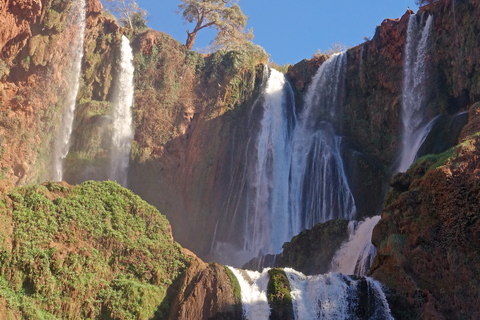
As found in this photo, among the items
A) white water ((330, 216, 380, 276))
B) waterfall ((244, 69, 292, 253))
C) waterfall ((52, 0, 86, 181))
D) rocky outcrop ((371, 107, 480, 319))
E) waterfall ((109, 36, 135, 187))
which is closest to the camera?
rocky outcrop ((371, 107, 480, 319))

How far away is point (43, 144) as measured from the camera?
26047 mm

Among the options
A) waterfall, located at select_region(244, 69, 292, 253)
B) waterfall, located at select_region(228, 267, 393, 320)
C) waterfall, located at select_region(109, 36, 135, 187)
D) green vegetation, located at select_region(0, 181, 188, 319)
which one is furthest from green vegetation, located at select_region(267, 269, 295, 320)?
waterfall, located at select_region(109, 36, 135, 187)

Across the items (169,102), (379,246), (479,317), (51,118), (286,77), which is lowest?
(479,317)

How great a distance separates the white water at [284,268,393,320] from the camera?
14.3m

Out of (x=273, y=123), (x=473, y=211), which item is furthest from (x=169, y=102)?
(x=473, y=211)

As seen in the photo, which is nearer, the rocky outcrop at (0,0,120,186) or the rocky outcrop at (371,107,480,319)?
the rocky outcrop at (371,107,480,319)

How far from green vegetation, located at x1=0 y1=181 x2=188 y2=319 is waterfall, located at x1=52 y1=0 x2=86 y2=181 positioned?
41.1 feet

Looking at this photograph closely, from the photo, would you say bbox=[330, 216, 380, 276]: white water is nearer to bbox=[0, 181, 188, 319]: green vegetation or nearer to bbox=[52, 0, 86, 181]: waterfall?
bbox=[0, 181, 188, 319]: green vegetation

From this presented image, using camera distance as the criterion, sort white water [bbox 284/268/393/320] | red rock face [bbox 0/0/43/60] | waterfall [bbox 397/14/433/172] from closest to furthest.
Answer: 1. white water [bbox 284/268/393/320]
2. red rock face [bbox 0/0/43/60]
3. waterfall [bbox 397/14/433/172]

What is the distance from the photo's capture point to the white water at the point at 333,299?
14.3 meters

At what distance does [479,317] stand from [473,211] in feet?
9.98

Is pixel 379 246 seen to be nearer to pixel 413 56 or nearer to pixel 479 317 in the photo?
pixel 479 317

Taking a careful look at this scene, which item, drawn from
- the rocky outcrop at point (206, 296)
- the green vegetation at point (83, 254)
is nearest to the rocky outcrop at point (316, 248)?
the rocky outcrop at point (206, 296)

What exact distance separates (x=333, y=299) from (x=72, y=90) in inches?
815
